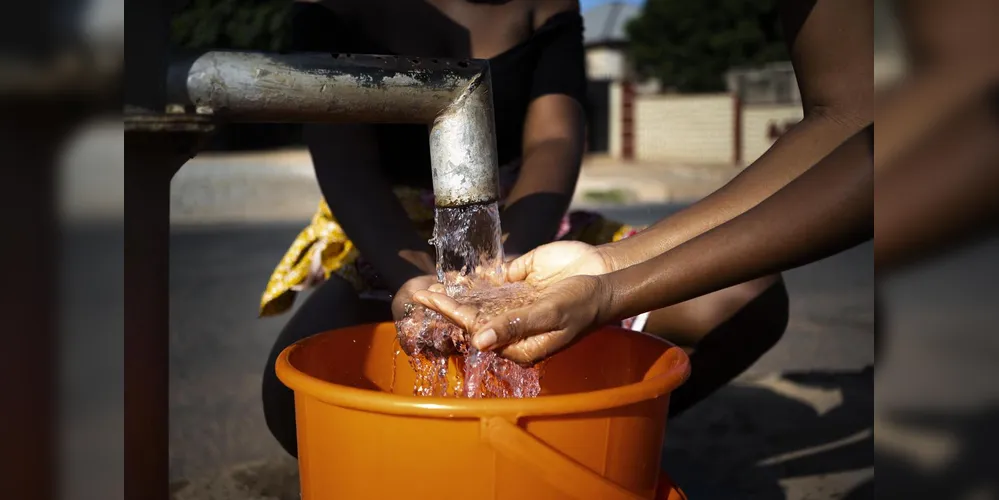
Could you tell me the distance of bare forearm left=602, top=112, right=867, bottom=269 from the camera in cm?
128

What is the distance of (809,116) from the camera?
1431 mm

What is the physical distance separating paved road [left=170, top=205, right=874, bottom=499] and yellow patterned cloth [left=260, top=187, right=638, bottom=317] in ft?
1.21

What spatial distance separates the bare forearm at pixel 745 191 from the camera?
1282mm

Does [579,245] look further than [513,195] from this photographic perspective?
No

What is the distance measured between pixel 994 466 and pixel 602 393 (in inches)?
16.4

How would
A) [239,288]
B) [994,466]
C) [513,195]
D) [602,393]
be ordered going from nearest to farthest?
[994,466] < [602,393] < [513,195] < [239,288]

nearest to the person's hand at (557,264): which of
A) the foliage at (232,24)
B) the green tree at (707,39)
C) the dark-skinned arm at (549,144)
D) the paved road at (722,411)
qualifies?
the dark-skinned arm at (549,144)

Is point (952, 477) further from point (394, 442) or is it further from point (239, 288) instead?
point (239, 288)

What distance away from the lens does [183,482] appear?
1863mm

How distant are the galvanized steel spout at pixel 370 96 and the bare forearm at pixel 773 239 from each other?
0.22 metres

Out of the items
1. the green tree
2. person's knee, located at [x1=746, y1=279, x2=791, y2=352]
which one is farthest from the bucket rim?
the green tree

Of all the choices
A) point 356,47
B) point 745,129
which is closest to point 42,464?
point 356,47

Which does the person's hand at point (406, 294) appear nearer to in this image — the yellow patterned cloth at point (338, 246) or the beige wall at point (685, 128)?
the yellow patterned cloth at point (338, 246)

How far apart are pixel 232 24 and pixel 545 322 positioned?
1.20 m
